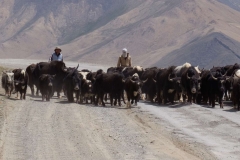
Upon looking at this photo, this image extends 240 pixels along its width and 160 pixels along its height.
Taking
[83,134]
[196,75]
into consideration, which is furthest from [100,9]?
[83,134]

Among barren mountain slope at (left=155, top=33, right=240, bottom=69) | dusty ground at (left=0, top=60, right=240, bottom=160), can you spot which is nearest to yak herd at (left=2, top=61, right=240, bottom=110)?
dusty ground at (left=0, top=60, right=240, bottom=160)

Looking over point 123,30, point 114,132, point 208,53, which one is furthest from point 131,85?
point 123,30

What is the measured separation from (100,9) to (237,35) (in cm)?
5569

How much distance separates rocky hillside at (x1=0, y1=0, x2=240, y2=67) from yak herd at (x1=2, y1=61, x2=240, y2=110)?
62.5 m

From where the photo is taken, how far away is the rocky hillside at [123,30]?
9975 centimetres

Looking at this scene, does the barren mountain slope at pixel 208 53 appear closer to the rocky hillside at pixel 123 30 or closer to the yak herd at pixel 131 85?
the rocky hillside at pixel 123 30

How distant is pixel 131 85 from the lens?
2439 cm

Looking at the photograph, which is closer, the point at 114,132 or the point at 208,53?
the point at 114,132

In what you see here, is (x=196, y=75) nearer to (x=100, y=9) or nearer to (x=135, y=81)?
(x=135, y=81)

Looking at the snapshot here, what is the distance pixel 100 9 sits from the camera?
511ft

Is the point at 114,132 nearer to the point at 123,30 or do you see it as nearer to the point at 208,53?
the point at 208,53

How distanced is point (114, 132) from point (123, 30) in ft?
352

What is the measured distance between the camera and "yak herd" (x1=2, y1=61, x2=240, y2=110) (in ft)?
81.3

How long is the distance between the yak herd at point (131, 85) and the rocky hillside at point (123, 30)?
62484 millimetres
